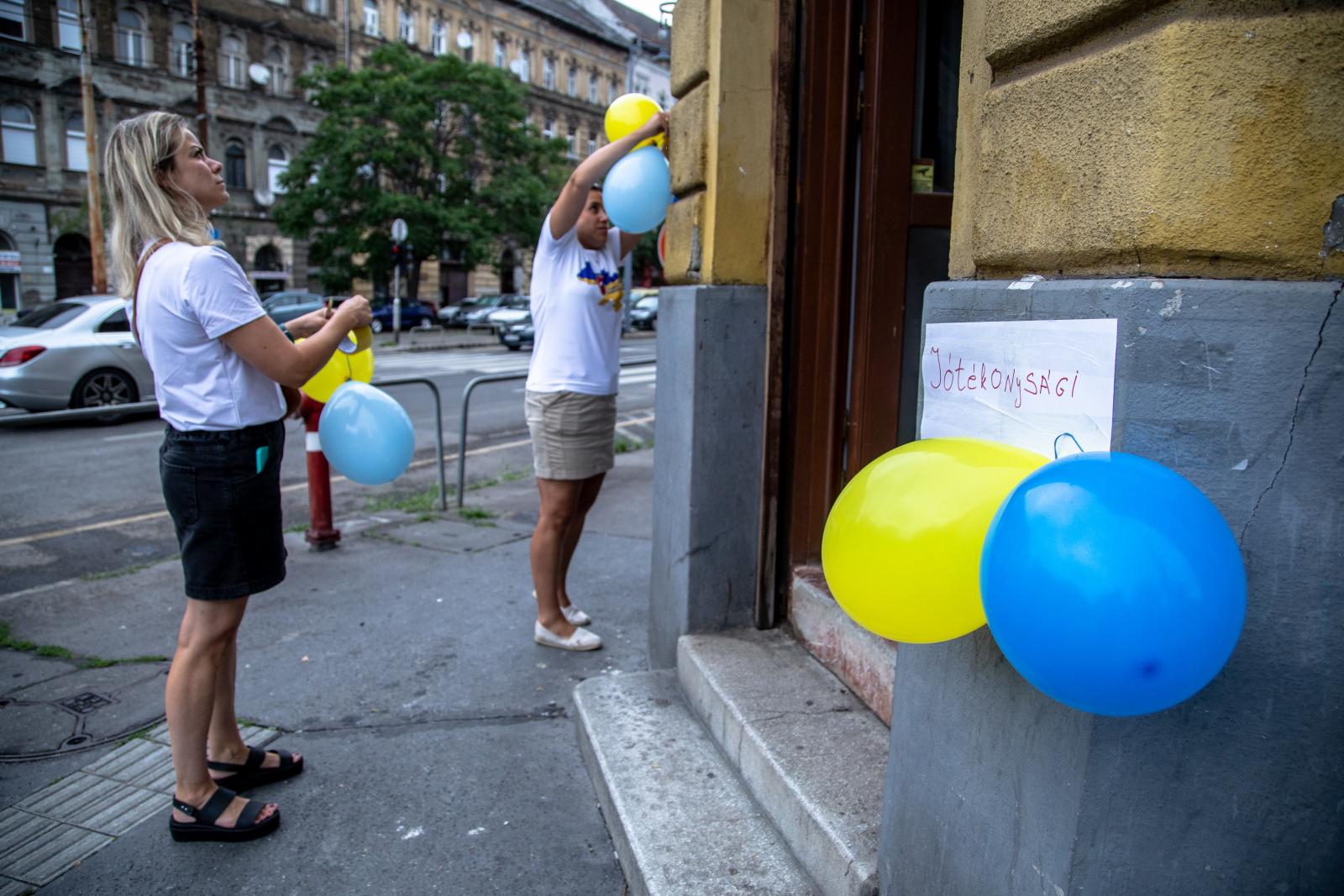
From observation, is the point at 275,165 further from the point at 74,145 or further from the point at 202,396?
the point at 202,396

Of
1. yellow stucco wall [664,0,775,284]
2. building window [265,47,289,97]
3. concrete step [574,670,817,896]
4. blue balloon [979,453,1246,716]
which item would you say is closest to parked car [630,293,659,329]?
building window [265,47,289,97]

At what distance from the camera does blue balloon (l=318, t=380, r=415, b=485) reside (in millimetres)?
3449

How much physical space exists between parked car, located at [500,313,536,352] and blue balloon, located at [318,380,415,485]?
2348 cm

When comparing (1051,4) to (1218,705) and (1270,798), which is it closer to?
(1218,705)

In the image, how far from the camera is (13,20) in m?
31.8

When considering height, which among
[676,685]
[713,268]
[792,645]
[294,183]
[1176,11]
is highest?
[294,183]

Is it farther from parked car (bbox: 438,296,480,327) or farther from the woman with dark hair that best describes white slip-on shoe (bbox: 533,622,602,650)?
parked car (bbox: 438,296,480,327)

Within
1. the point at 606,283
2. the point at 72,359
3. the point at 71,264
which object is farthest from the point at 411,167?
the point at 606,283

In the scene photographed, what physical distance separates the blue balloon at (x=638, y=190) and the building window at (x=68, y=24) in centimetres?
3803

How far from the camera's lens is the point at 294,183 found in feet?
Answer: 110

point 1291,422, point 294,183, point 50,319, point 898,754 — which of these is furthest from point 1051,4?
point 294,183

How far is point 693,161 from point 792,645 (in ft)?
5.81

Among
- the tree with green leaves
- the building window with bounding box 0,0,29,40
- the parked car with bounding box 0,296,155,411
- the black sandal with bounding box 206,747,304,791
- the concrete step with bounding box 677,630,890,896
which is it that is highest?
the building window with bounding box 0,0,29,40

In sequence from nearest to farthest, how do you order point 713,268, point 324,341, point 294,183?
point 324,341 → point 713,268 → point 294,183
